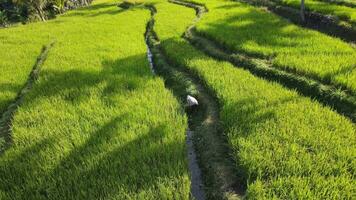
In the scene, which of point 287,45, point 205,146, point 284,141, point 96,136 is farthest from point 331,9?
point 96,136

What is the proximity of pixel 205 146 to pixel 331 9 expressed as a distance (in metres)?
9.59

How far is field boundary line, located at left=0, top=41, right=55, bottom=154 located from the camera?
558cm

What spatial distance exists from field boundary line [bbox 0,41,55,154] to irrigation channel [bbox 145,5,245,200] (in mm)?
2854

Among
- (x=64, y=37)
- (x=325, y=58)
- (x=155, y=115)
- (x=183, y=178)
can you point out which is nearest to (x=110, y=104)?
(x=155, y=115)

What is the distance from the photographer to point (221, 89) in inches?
259

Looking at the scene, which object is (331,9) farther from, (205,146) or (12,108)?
(12,108)

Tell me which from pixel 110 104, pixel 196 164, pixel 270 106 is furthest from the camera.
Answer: pixel 110 104

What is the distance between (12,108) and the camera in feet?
22.5

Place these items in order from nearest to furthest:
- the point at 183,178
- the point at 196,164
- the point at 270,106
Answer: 1. the point at 183,178
2. the point at 196,164
3. the point at 270,106

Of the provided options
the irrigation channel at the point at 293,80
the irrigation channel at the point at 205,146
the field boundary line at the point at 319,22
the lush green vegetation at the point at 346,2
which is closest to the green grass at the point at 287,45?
the irrigation channel at the point at 293,80

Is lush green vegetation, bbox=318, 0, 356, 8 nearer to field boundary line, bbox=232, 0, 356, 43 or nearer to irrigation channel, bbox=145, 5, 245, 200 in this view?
field boundary line, bbox=232, 0, 356, 43

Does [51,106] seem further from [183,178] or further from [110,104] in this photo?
[183,178]

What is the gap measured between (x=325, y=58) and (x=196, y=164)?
4258mm

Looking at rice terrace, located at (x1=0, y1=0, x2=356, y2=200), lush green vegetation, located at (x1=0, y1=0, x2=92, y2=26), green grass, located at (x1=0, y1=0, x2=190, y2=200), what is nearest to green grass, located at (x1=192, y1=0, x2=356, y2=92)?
rice terrace, located at (x1=0, y1=0, x2=356, y2=200)
